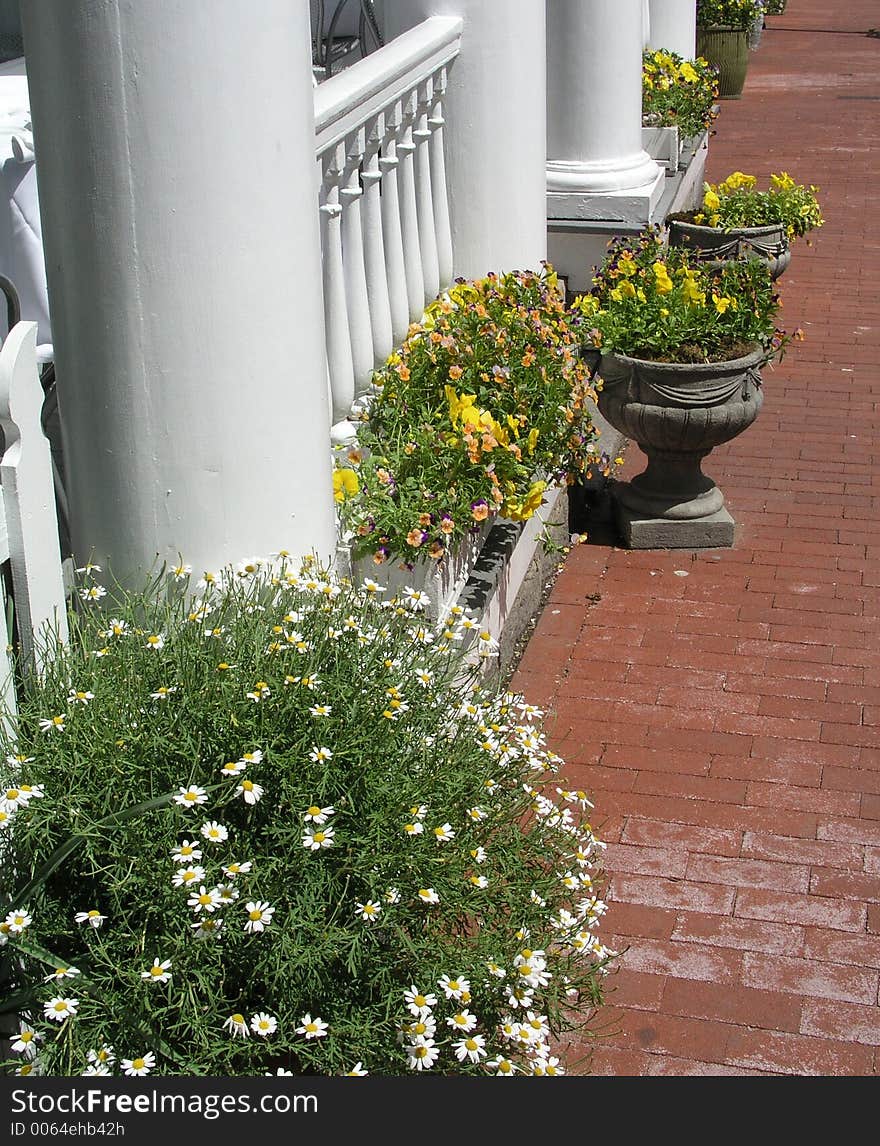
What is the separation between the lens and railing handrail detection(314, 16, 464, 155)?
3887 mm

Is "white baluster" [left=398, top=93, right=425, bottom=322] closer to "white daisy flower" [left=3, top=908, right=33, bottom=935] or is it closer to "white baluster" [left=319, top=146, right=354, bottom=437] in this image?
"white baluster" [left=319, top=146, right=354, bottom=437]

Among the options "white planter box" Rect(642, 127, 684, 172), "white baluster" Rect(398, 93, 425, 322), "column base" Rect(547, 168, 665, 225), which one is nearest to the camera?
"white baluster" Rect(398, 93, 425, 322)

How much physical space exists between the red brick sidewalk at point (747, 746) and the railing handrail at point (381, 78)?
180 centimetres

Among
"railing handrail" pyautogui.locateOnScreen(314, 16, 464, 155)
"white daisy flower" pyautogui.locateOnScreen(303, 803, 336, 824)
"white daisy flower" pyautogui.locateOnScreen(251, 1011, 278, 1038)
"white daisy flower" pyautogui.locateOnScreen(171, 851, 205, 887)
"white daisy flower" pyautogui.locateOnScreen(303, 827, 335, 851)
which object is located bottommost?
"white daisy flower" pyautogui.locateOnScreen(251, 1011, 278, 1038)

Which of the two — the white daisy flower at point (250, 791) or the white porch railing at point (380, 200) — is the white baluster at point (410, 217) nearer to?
the white porch railing at point (380, 200)

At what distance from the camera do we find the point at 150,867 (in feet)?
7.82

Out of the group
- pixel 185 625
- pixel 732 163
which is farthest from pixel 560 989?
pixel 732 163

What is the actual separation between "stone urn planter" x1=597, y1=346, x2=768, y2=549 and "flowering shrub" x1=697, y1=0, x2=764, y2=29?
11.3 metres

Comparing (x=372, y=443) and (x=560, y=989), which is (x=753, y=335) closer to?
(x=372, y=443)

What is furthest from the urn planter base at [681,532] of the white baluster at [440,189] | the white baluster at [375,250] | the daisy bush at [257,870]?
the daisy bush at [257,870]

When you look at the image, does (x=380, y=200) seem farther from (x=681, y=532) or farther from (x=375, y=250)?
(x=681, y=532)

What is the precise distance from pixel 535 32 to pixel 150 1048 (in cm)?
379

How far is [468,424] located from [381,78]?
1.01 m

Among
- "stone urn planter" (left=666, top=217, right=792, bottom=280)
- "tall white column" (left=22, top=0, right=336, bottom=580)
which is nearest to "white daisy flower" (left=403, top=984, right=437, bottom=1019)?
"tall white column" (left=22, top=0, right=336, bottom=580)
